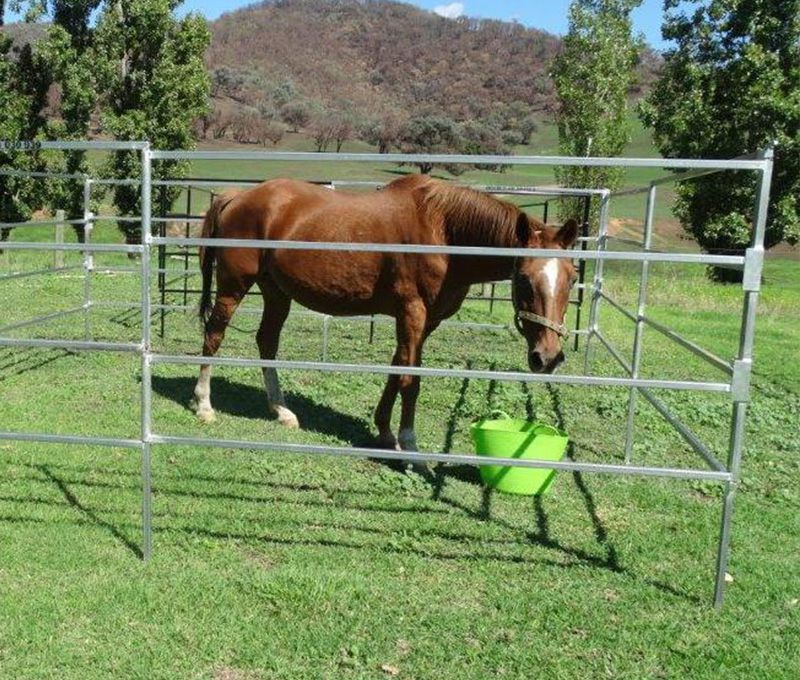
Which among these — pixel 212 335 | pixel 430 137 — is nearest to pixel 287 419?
pixel 212 335

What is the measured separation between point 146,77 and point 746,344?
67.6 ft

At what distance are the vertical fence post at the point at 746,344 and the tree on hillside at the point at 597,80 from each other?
2417cm

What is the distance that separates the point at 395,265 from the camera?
14.6 ft

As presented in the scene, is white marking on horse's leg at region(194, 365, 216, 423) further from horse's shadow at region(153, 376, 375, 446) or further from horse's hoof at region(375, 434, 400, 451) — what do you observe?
→ horse's hoof at region(375, 434, 400, 451)

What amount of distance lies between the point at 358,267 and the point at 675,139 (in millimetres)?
17065

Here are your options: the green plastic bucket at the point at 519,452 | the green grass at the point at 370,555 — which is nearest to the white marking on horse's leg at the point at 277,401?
the green grass at the point at 370,555

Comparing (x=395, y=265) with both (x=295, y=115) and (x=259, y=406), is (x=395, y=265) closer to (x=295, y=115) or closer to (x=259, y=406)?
(x=259, y=406)

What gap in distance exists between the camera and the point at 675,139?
19359mm

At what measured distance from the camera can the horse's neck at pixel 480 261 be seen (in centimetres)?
420

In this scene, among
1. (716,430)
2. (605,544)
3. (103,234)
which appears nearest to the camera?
(605,544)

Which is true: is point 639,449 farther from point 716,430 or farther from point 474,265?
point 474,265

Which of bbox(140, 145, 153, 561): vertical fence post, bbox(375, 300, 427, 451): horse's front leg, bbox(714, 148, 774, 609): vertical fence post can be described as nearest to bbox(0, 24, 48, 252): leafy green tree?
bbox(375, 300, 427, 451): horse's front leg

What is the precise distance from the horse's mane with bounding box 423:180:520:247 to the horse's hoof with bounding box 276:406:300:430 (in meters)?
1.73

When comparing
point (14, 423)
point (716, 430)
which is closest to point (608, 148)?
point (716, 430)
